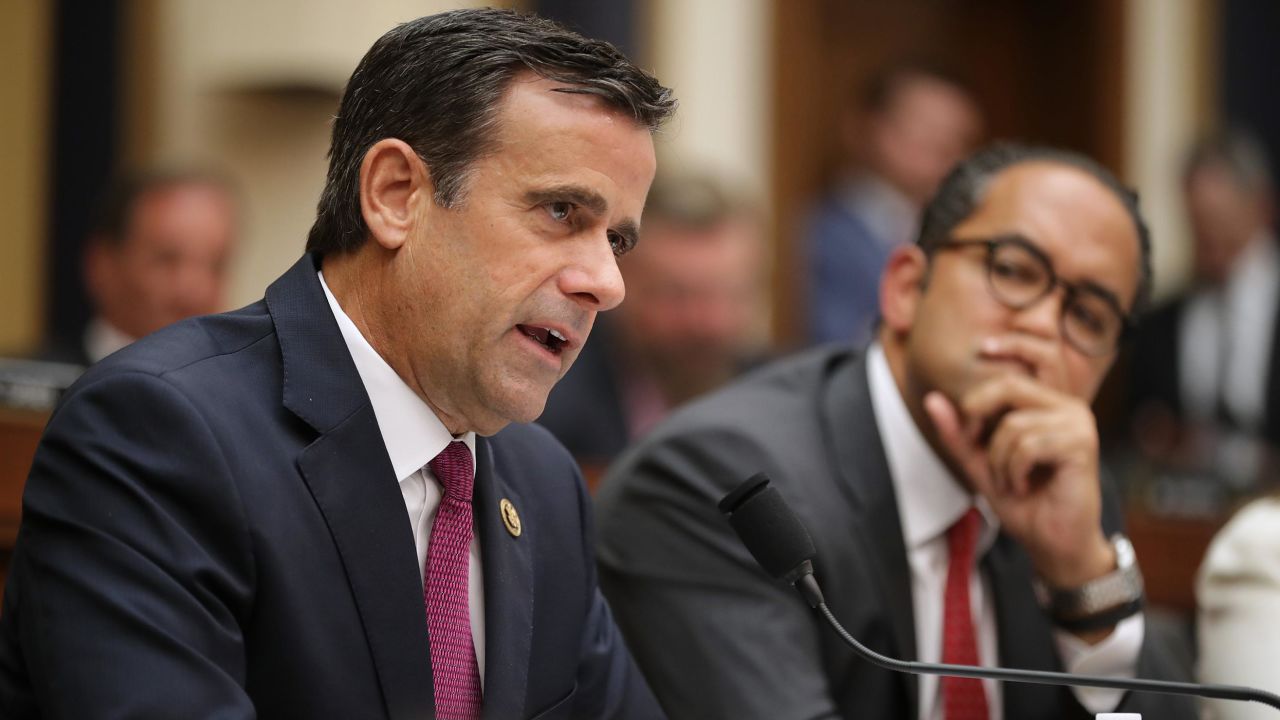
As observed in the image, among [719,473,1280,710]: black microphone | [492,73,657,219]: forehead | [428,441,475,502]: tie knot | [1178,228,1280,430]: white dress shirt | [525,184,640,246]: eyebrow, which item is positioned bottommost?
[1178,228,1280,430]: white dress shirt

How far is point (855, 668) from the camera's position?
2252mm

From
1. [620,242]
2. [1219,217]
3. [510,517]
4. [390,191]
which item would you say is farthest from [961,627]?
[1219,217]

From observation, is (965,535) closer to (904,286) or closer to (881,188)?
(904,286)

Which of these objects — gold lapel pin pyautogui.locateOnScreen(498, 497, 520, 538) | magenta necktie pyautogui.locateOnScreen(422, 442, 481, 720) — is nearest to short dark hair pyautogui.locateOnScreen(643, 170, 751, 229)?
gold lapel pin pyautogui.locateOnScreen(498, 497, 520, 538)

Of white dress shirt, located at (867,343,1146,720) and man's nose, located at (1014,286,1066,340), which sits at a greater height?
man's nose, located at (1014,286,1066,340)

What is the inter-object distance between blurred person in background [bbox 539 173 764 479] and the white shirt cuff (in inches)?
85.7

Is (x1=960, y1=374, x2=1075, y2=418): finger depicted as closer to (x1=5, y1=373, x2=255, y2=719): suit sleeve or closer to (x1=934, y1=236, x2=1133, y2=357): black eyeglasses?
(x1=934, y1=236, x2=1133, y2=357): black eyeglasses

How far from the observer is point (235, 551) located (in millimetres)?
1521

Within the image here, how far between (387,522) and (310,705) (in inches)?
8.0

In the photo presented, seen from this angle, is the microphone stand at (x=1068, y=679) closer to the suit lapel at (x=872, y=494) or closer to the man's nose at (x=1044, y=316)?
the suit lapel at (x=872, y=494)

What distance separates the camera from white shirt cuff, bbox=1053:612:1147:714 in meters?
2.32

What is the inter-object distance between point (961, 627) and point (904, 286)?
0.59 metres

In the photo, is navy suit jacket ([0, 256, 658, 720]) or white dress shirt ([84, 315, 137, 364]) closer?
navy suit jacket ([0, 256, 658, 720])

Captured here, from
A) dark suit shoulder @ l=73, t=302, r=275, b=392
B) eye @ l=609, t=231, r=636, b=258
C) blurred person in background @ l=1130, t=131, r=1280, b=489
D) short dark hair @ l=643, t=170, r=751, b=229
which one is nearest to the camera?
dark suit shoulder @ l=73, t=302, r=275, b=392
